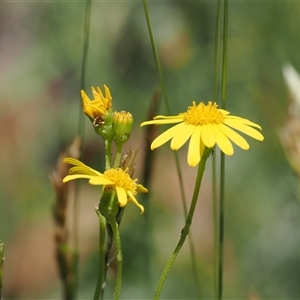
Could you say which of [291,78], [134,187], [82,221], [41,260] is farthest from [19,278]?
[134,187]

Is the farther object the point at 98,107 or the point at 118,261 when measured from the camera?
the point at 98,107

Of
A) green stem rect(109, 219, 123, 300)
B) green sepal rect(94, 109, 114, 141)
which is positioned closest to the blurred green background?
green sepal rect(94, 109, 114, 141)

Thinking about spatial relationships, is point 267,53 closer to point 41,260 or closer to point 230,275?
point 230,275

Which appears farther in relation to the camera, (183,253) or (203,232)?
(203,232)

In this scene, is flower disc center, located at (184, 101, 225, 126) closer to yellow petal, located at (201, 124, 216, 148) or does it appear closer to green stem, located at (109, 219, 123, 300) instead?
yellow petal, located at (201, 124, 216, 148)

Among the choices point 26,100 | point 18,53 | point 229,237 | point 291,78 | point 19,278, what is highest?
point 18,53

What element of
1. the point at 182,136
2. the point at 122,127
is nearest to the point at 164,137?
the point at 182,136

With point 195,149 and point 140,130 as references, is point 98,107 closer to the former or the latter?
point 195,149

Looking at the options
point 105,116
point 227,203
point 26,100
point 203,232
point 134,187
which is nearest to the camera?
point 134,187
